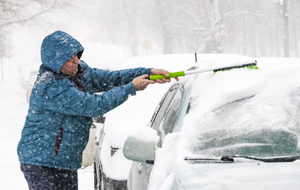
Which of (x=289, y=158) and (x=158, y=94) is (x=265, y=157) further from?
(x=158, y=94)

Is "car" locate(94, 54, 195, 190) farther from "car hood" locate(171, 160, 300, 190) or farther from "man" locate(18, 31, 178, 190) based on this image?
"car hood" locate(171, 160, 300, 190)

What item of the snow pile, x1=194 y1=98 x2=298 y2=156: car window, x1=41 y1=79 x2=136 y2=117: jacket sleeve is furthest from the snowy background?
x1=41 y1=79 x2=136 y2=117: jacket sleeve

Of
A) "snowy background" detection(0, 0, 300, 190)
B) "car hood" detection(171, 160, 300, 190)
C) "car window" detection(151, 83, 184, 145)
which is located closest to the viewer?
"car hood" detection(171, 160, 300, 190)

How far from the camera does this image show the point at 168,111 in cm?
312

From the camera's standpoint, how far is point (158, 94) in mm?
5695

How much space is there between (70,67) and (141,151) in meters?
0.88

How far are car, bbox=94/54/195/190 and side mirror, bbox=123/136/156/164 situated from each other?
151 cm

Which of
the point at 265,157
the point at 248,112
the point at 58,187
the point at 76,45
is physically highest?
the point at 76,45

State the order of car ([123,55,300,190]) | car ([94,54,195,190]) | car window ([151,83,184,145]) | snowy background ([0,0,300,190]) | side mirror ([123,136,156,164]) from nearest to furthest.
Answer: car ([123,55,300,190]), side mirror ([123,136,156,164]), car window ([151,83,184,145]), car ([94,54,195,190]), snowy background ([0,0,300,190])

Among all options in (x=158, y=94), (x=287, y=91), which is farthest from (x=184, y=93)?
(x=158, y=94)

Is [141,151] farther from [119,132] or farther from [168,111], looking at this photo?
[119,132]

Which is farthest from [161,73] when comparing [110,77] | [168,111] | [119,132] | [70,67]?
[119,132]

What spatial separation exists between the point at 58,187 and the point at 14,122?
14233mm

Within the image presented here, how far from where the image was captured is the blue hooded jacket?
2.81 meters
